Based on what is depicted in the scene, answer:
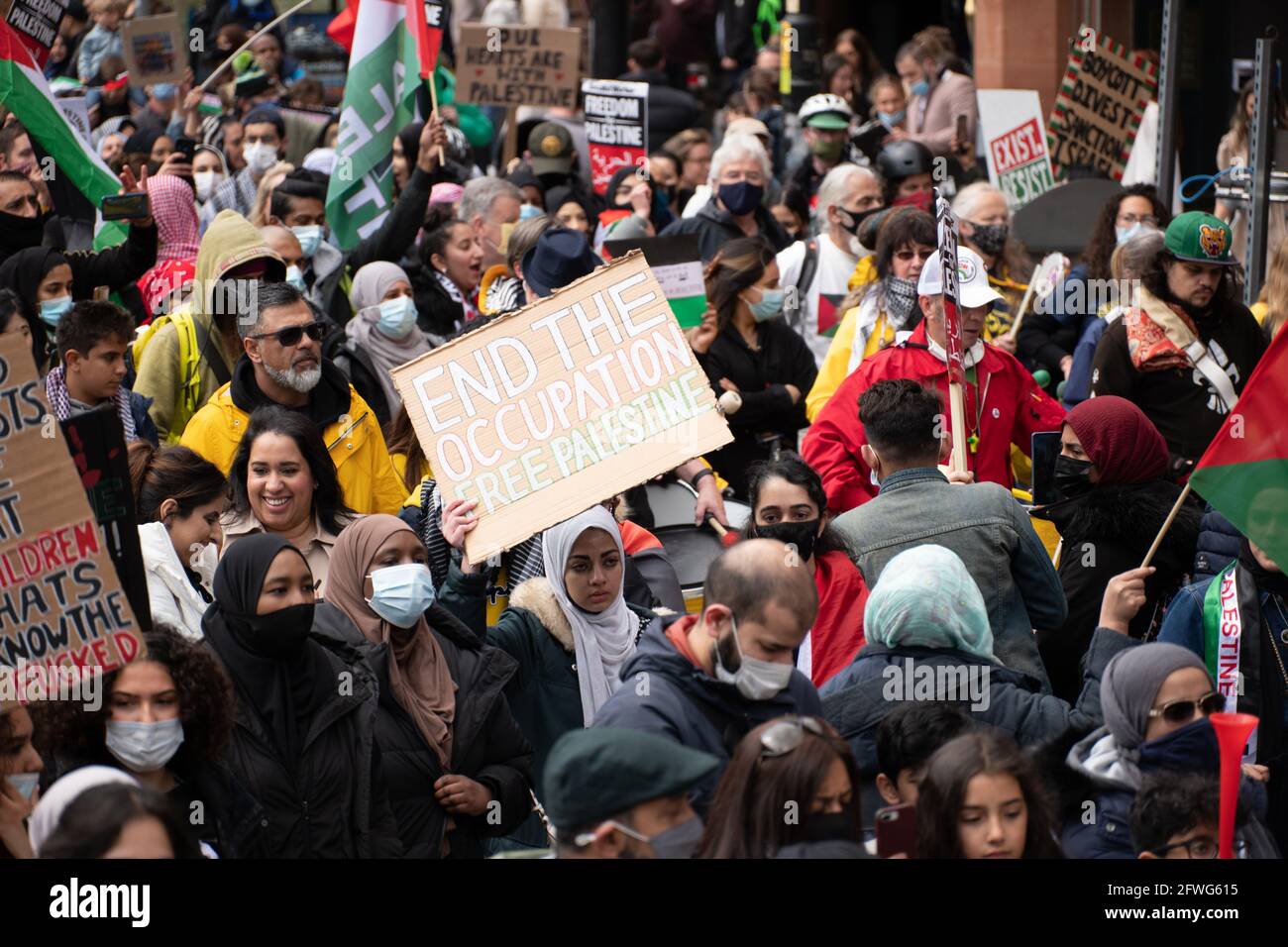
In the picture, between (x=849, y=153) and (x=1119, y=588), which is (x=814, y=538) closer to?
(x=1119, y=588)

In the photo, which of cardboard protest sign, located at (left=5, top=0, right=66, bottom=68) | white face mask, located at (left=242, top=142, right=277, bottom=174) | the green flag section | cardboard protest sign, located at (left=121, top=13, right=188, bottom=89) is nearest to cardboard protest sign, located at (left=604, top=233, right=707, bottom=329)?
the green flag section

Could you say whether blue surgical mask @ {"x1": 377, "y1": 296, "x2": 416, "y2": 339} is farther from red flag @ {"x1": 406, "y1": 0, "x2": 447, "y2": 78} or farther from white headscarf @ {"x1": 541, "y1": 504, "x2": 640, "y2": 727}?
white headscarf @ {"x1": 541, "y1": 504, "x2": 640, "y2": 727}

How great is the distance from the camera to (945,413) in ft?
24.0

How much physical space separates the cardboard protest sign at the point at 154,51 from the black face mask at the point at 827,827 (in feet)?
38.7

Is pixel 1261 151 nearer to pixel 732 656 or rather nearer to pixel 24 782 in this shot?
pixel 732 656

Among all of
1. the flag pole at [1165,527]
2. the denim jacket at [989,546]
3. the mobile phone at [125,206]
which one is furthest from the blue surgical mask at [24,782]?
the mobile phone at [125,206]

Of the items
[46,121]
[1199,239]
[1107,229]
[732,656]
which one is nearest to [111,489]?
[732,656]

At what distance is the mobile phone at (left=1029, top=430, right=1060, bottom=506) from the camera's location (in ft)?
21.6

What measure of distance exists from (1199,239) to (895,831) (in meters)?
4.41
